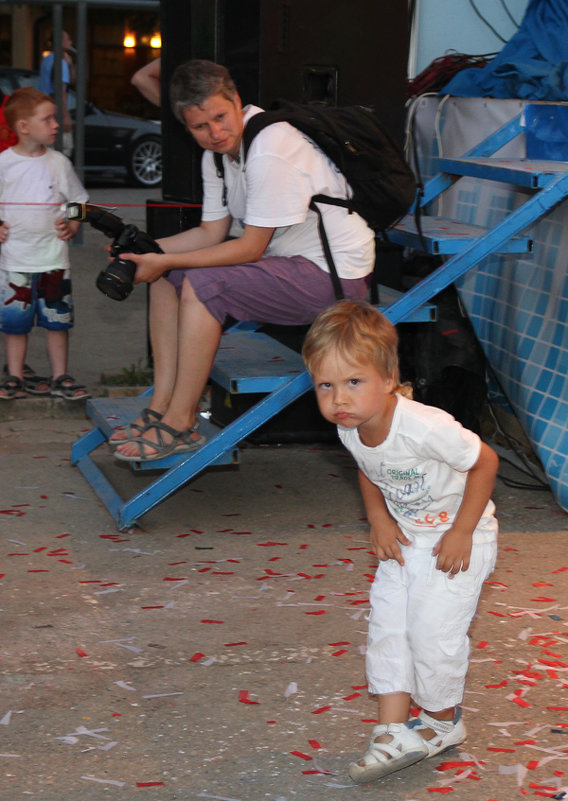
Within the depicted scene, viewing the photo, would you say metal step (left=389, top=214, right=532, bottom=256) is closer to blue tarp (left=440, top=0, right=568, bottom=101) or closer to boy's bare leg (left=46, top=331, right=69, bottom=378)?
blue tarp (left=440, top=0, right=568, bottom=101)

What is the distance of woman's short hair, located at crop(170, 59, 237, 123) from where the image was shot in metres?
4.55

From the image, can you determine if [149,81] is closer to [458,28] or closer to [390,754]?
[458,28]

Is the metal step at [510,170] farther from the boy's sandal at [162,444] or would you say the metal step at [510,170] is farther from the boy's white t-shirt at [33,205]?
the boy's white t-shirt at [33,205]

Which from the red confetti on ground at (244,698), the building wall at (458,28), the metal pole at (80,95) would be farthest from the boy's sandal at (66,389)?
the metal pole at (80,95)

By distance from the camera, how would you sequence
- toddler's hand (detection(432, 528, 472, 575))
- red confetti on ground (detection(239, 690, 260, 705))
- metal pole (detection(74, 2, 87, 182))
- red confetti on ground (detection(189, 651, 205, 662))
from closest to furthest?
toddler's hand (detection(432, 528, 472, 575)) → red confetti on ground (detection(239, 690, 260, 705)) → red confetti on ground (detection(189, 651, 205, 662)) → metal pole (detection(74, 2, 87, 182))

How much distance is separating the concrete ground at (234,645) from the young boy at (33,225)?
89 cm

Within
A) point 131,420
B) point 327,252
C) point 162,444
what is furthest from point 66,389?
point 327,252

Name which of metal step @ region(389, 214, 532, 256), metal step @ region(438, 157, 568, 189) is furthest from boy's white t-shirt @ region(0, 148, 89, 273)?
metal step @ region(438, 157, 568, 189)

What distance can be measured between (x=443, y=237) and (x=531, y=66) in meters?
1.75

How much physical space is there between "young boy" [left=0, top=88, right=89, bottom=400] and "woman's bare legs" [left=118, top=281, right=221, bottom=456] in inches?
64.6

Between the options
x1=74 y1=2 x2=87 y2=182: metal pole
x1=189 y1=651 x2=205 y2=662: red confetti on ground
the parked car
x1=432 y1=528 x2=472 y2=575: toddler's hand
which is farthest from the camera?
the parked car

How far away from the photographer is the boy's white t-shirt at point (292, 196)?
4.53 metres

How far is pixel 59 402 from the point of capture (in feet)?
21.1

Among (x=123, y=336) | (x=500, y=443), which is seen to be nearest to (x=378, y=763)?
(x=500, y=443)
